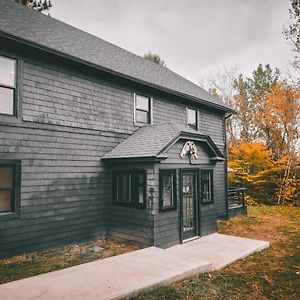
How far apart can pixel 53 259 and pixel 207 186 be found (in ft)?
19.6

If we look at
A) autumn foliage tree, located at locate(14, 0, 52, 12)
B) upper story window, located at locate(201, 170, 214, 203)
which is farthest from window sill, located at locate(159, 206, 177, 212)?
autumn foliage tree, located at locate(14, 0, 52, 12)

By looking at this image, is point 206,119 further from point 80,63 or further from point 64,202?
point 64,202

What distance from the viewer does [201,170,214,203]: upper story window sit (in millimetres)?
10253

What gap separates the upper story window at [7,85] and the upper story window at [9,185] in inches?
56.2

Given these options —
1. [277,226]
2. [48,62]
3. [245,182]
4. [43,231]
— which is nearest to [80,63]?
[48,62]

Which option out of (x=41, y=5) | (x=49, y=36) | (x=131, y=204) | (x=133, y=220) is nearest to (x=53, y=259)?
(x=133, y=220)

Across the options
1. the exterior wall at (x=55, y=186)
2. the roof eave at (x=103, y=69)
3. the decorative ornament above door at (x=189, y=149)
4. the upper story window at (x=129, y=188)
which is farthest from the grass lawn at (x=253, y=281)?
the roof eave at (x=103, y=69)

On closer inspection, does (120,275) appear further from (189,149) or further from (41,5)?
(41,5)

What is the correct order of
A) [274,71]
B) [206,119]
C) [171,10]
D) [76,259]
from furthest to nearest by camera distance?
[274,71], [171,10], [206,119], [76,259]

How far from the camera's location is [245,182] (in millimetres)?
21641

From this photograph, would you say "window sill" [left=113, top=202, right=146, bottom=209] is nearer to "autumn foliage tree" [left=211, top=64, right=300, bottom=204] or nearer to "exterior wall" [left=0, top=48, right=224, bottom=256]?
"exterior wall" [left=0, top=48, right=224, bottom=256]

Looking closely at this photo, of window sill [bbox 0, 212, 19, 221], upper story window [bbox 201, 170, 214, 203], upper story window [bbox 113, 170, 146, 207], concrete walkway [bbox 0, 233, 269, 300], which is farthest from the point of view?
upper story window [bbox 201, 170, 214, 203]

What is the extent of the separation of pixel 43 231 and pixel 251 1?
60.7ft

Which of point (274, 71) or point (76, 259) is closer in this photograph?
point (76, 259)
